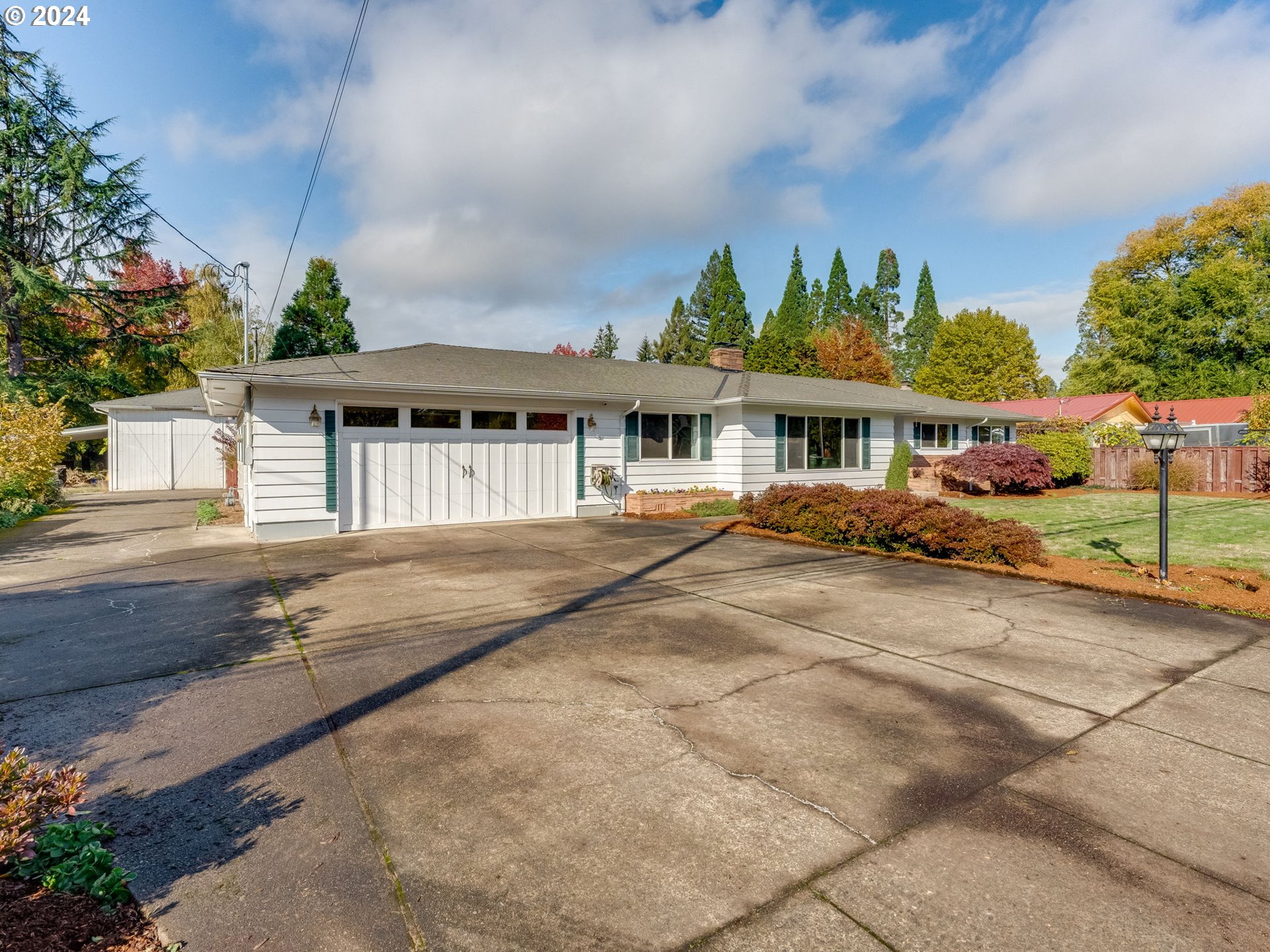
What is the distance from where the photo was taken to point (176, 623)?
17.5 ft

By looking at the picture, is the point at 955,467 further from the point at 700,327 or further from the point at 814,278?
the point at 814,278

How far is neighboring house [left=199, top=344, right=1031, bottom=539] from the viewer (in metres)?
10.2

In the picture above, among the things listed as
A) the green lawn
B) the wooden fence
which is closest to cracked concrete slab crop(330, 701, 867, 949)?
the green lawn

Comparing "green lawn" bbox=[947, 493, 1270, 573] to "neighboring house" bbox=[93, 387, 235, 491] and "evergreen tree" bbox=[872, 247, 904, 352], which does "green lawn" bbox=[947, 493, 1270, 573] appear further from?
"evergreen tree" bbox=[872, 247, 904, 352]

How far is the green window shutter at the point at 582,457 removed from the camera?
42.7 ft

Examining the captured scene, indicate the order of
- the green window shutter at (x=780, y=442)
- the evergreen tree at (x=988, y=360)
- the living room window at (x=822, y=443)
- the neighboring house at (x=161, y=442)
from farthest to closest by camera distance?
the evergreen tree at (x=988, y=360) < the neighboring house at (x=161, y=442) < the living room window at (x=822, y=443) < the green window shutter at (x=780, y=442)

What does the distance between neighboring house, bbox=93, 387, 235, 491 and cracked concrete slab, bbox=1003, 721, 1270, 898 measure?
908 inches

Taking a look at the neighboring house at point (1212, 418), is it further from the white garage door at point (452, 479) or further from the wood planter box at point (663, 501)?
the white garage door at point (452, 479)

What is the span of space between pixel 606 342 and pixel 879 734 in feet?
144

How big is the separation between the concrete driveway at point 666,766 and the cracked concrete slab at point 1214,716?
0.08 feet

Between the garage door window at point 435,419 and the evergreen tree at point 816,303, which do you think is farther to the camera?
the evergreen tree at point 816,303

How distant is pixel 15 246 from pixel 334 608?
21.4 meters

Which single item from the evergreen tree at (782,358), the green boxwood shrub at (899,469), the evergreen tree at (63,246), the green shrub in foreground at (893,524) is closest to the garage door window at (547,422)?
the green shrub in foreground at (893,524)

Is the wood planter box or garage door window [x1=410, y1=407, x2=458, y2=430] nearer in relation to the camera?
garage door window [x1=410, y1=407, x2=458, y2=430]
